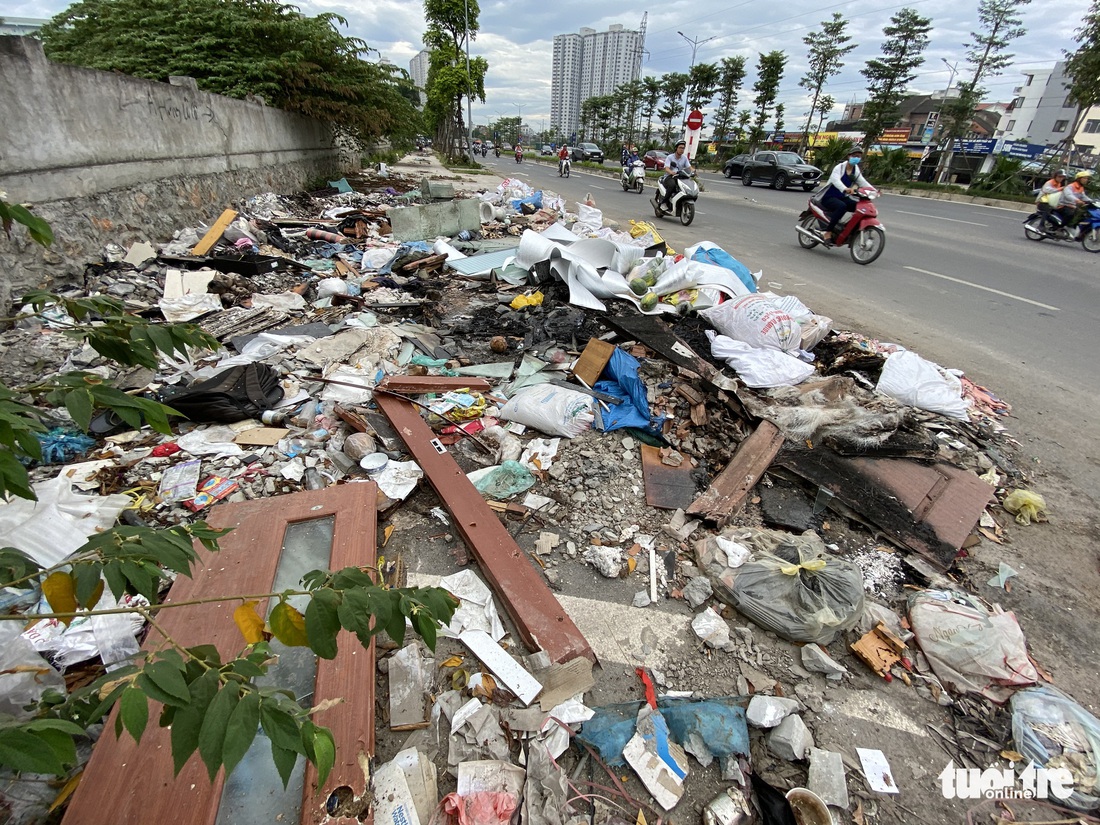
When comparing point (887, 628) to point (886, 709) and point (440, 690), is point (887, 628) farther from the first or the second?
point (440, 690)

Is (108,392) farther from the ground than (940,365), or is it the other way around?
(108,392)

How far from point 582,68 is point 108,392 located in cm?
9955

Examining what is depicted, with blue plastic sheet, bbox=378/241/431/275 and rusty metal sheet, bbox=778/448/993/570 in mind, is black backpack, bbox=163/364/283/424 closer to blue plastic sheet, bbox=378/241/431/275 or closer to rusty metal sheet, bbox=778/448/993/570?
blue plastic sheet, bbox=378/241/431/275

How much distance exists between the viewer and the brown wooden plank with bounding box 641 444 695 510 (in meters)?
2.82

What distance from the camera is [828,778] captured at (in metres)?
1.63

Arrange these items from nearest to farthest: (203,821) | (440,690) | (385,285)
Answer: (203,821), (440,690), (385,285)

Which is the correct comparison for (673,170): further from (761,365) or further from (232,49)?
(232,49)

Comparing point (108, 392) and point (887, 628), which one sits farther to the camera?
point (887, 628)

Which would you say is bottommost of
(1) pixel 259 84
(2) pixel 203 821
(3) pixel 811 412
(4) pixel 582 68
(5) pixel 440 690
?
(5) pixel 440 690

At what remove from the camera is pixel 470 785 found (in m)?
1.58

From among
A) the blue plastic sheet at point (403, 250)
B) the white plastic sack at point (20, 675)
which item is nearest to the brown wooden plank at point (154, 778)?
the white plastic sack at point (20, 675)

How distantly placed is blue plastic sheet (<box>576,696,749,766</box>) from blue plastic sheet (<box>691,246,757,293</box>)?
4534 mm

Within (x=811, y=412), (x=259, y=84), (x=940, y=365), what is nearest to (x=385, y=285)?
(x=811, y=412)

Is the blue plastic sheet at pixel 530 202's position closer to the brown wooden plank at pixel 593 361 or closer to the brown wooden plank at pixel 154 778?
the brown wooden plank at pixel 593 361
